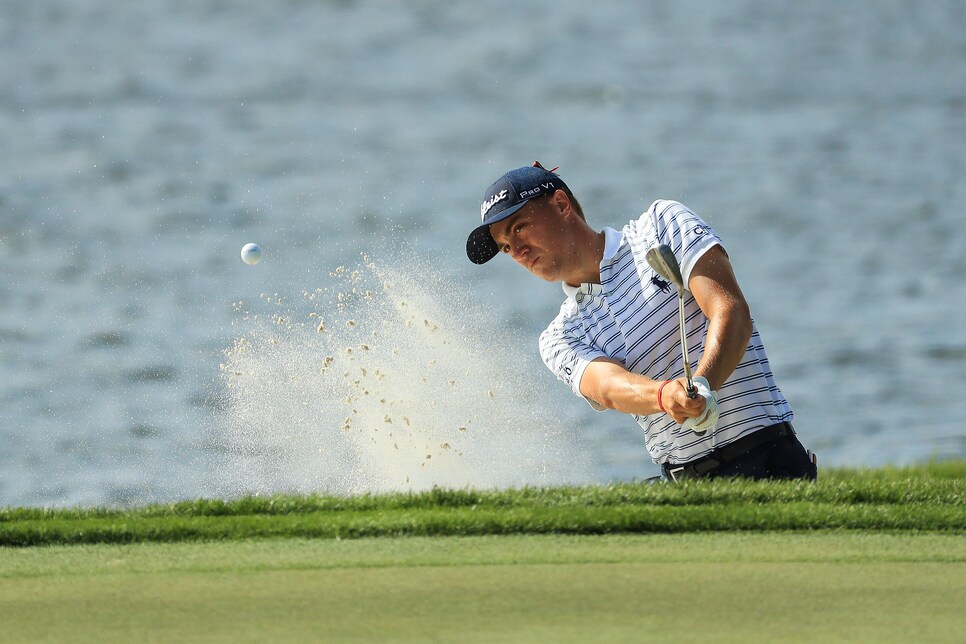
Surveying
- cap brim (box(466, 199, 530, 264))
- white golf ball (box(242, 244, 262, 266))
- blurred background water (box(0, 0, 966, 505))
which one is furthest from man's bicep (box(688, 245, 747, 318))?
blurred background water (box(0, 0, 966, 505))

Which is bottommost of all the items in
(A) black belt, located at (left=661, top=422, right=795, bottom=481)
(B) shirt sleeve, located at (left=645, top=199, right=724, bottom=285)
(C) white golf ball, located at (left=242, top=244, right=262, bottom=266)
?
(A) black belt, located at (left=661, top=422, right=795, bottom=481)


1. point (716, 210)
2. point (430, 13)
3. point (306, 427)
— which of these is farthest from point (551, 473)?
point (430, 13)

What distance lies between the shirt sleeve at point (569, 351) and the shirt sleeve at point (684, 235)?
0.46m

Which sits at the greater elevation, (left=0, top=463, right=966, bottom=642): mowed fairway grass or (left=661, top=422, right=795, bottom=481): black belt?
(left=661, top=422, right=795, bottom=481): black belt

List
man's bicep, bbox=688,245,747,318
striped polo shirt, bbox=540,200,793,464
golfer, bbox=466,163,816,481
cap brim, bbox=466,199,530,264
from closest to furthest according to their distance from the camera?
man's bicep, bbox=688,245,747,318 < golfer, bbox=466,163,816,481 < striped polo shirt, bbox=540,200,793,464 < cap brim, bbox=466,199,530,264

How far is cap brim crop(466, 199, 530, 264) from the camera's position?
4680 millimetres

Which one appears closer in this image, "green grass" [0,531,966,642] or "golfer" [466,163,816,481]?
"green grass" [0,531,966,642]

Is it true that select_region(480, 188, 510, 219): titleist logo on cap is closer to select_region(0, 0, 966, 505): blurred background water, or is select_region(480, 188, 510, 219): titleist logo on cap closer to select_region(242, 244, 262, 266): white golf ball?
select_region(242, 244, 262, 266): white golf ball

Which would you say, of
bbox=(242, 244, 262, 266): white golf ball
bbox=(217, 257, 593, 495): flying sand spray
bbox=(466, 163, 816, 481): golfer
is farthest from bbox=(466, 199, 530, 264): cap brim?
bbox=(242, 244, 262, 266): white golf ball

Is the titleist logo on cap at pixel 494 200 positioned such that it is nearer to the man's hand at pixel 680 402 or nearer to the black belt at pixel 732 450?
the man's hand at pixel 680 402

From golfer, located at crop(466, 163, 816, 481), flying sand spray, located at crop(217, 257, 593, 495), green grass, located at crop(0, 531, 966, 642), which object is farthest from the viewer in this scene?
flying sand spray, located at crop(217, 257, 593, 495)

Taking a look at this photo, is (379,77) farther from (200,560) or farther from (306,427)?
(200,560)

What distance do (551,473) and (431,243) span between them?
12.6 m

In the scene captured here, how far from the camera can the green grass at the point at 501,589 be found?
114 inches
